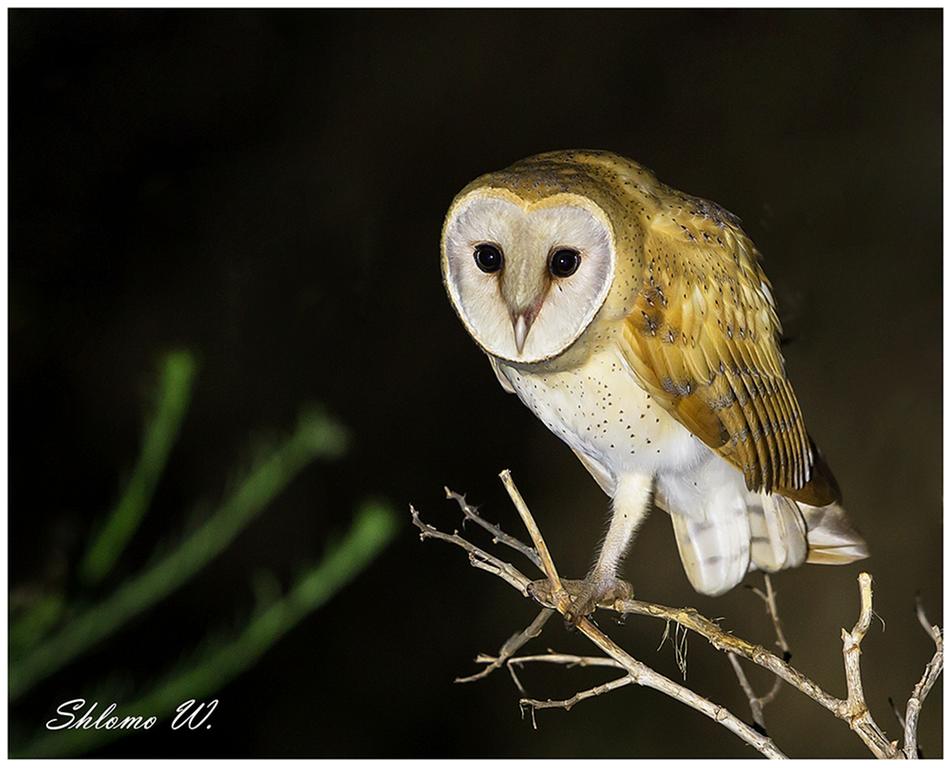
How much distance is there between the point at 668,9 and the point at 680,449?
0.64m

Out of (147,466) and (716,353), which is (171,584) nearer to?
(147,466)

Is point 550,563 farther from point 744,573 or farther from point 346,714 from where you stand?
point 346,714

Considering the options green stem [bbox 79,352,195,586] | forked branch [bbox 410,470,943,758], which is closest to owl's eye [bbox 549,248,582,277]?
forked branch [bbox 410,470,943,758]

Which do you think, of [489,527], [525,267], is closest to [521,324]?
[525,267]

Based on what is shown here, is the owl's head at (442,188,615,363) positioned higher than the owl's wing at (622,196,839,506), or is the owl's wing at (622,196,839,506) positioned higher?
the owl's head at (442,188,615,363)

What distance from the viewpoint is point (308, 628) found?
5.15 ft

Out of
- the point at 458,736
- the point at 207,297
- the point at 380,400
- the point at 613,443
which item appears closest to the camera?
the point at 613,443

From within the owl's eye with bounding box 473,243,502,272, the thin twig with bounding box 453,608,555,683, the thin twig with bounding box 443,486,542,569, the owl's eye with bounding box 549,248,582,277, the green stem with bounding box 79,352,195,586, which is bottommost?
the thin twig with bounding box 453,608,555,683

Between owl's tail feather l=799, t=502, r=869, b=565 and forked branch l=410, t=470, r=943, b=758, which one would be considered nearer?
forked branch l=410, t=470, r=943, b=758

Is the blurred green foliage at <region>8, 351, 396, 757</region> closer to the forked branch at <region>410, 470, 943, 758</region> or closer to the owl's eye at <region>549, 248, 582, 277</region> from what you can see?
the forked branch at <region>410, 470, 943, 758</region>

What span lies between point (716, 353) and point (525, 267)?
210 millimetres

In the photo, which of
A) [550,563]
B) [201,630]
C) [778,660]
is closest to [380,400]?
[201,630]

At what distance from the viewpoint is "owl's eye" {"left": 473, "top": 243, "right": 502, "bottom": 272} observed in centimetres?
71

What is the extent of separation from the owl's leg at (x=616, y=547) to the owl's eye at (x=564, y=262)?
9.5 inches
